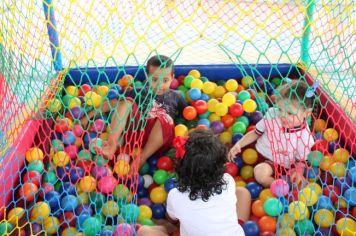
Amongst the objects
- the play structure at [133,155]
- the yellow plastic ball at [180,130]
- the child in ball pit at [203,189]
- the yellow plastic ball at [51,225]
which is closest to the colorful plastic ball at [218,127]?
the play structure at [133,155]

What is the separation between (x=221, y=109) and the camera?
5.11ft

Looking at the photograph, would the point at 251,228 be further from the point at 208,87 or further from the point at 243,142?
the point at 208,87

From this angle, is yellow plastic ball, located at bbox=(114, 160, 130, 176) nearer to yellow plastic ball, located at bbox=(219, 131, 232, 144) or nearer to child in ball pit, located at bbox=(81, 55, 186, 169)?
child in ball pit, located at bbox=(81, 55, 186, 169)

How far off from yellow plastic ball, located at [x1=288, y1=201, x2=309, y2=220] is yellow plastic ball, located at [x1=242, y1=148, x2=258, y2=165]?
256 millimetres

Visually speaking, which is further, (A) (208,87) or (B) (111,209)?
(A) (208,87)

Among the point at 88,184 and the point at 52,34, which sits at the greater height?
the point at 52,34

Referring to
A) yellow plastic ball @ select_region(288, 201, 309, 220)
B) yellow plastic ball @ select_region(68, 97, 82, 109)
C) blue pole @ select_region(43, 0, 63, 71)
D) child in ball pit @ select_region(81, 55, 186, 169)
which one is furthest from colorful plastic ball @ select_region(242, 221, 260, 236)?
blue pole @ select_region(43, 0, 63, 71)

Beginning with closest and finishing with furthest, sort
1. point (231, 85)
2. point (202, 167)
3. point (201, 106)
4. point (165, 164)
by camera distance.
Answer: point (202, 167), point (165, 164), point (201, 106), point (231, 85)

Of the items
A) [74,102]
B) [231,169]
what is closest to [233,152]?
[231,169]

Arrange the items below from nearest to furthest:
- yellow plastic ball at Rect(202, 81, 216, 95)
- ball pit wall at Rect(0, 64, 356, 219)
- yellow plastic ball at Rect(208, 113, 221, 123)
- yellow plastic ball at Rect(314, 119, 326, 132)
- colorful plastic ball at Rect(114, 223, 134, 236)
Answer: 1. colorful plastic ball at Rect(114, 223, 134, 236)
2. ball pit wall at Rect(0, 64, 356, 219)
3. yellow plastic ball at Rect(314, 119, 326, 132)
4. yellow plastic ball at Rect(208, 113, 221, 123)
5. yellow plastic ball at Rect(202, 81, 216, 95)

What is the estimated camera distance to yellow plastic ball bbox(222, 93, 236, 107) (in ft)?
5.21

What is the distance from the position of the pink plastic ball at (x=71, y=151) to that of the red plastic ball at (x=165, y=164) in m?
0.27

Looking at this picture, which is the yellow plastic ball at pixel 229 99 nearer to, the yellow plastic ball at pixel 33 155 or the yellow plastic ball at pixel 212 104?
the yellow plastic ball at pixel 212 104

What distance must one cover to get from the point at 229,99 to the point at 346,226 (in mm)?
651
